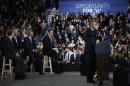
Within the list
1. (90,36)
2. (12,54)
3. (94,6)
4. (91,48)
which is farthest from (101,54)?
(94,6)

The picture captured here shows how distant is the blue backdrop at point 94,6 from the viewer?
2745 cm

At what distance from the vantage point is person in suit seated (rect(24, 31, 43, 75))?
16094 mm

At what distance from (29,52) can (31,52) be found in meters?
0.07

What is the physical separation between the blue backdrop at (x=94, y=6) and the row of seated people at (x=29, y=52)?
29.2ft

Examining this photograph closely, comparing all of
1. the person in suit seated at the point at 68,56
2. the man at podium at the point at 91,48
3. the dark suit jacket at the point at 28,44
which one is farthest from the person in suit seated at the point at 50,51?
the man at podium at the point at 91,48

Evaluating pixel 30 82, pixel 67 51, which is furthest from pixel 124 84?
pixel 67 51

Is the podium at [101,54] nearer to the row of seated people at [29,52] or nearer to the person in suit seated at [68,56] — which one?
the row of seated people at [29,52]

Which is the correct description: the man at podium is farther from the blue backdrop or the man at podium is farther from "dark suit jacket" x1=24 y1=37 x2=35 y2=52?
the blue backdrop

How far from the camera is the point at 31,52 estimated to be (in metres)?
16.2

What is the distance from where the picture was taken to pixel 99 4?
27719mm

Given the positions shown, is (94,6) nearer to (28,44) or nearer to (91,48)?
(28,44)

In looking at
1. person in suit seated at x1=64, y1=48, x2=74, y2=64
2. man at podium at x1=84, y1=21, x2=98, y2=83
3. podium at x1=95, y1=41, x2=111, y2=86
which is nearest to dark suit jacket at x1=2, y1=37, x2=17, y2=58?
man at podium at x1=84, y1=21, x2=98, y2=83

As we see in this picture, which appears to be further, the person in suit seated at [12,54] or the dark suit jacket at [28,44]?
the dark suit jacket at [28,44]

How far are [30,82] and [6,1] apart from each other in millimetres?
13668
